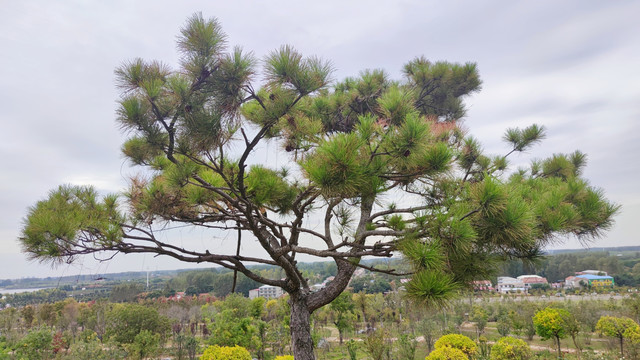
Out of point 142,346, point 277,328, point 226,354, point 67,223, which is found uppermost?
point 67,223

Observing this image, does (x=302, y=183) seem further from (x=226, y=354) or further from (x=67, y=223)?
(x=226, y=354)

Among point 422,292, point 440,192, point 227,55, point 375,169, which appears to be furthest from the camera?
point 440,192

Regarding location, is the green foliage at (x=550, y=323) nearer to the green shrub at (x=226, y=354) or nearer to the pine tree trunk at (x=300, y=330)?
the green shrub at (x=226, y=354)

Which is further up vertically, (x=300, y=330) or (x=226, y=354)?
(x=300, y=330)

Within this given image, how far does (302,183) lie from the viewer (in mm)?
2551

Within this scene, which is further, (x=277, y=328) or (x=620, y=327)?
(x=277, y=328)

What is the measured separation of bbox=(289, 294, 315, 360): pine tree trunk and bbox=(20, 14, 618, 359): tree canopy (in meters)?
0.01

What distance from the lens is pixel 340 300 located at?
33.9 feet

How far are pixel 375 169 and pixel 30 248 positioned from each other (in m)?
2.12

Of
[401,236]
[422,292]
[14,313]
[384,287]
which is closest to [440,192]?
[401,236]

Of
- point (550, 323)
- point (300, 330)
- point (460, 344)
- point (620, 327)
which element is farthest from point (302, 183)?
point (620, 327)

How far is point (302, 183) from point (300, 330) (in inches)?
47.7

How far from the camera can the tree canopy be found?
1.63 m

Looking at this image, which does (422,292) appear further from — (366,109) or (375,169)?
(366,109)
